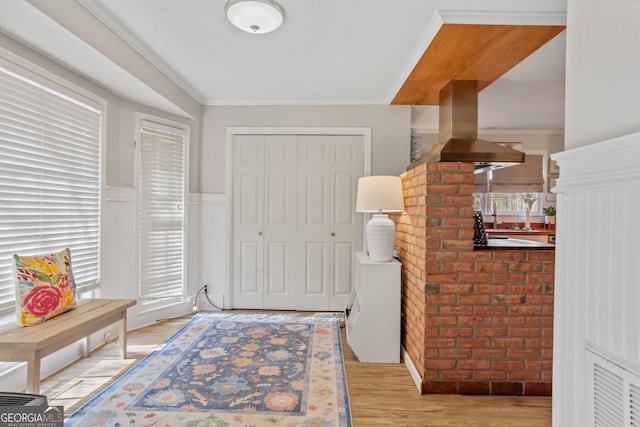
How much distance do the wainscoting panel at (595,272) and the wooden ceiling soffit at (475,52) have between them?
1369mm

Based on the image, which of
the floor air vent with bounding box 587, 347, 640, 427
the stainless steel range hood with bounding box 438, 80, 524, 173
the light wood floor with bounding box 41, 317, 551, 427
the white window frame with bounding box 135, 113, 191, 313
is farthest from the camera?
the white window frame with bounding box 135, 113, 191, 313

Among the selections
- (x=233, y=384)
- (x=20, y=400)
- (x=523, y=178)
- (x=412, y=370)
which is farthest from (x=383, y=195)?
(x=523, y=178)

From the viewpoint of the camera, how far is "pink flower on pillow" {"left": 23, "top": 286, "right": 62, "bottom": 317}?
1.99 m

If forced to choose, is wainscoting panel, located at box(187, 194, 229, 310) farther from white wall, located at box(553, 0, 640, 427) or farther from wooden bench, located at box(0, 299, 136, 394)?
white wall, located at box(553, 0, 640, 427)

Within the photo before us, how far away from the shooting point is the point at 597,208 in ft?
3.22

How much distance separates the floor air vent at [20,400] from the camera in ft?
3.55

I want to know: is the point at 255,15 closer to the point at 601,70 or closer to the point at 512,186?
the point at 601,70

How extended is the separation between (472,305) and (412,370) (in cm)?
65

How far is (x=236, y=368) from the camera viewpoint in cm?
239

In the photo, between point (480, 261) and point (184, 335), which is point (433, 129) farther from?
point (184, 335)

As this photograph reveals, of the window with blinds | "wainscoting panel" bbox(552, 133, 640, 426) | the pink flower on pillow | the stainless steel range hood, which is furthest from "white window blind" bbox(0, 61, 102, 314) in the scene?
the window with blinds

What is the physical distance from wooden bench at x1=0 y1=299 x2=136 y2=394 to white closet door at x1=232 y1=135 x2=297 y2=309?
1478 mm

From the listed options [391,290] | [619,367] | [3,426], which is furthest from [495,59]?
[3,426]

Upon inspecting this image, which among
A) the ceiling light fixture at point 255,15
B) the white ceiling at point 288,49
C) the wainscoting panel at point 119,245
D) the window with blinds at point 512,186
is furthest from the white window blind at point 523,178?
the wainscoting panel at point 119,245
